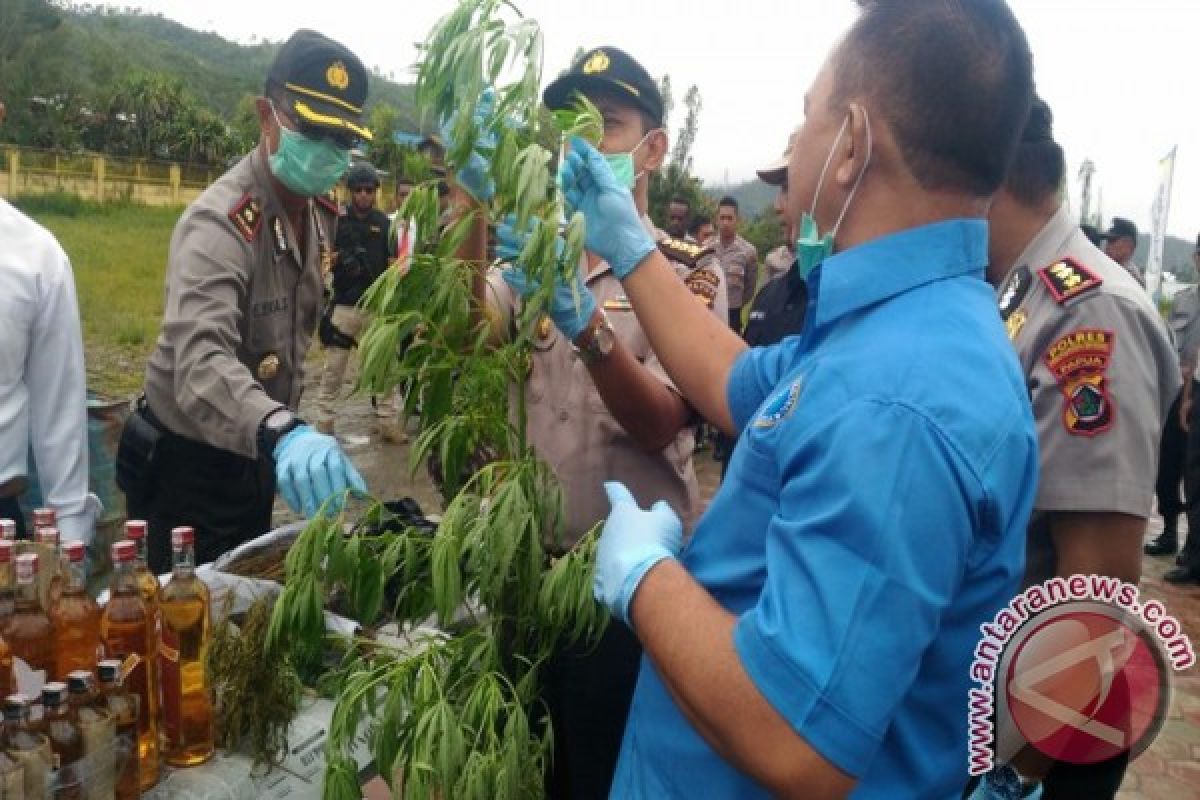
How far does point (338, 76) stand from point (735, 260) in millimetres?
6730

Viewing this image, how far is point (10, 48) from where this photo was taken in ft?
139

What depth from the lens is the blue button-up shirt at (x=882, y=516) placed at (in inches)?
38.9

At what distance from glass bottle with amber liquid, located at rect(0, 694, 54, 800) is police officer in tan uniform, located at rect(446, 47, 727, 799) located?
0.97 metres

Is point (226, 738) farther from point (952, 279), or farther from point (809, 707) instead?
point (952, 279)

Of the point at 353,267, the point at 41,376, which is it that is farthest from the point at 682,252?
the point at 353,267

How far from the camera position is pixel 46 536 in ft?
5.99

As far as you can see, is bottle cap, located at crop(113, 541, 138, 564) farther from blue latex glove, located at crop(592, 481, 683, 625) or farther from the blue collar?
the blue collar

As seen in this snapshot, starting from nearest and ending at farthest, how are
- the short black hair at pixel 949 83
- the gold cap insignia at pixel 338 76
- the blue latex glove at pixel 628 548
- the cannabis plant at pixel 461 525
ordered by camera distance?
the short black hair at pixel 949 83 < the blue latex glove at pixel 628 548 < the cannabis plant at pixel 461 525 < the gold cap insignia at pixel 338 76

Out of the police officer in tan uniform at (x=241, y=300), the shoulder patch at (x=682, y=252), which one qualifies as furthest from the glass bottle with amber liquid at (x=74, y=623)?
the shoulder patch at (x=682, y=252)

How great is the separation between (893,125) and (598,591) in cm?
Answer: 80

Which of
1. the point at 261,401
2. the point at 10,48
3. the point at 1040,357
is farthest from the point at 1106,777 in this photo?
the point at 10,48

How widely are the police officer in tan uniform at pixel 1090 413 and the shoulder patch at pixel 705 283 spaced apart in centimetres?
79

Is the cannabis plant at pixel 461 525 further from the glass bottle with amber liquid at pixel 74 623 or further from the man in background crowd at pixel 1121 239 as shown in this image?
the man in background crowd at pixel 1121 239

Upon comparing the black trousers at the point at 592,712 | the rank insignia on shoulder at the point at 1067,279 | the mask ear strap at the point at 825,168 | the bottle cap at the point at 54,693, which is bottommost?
the black trousers at the point at 592,712
